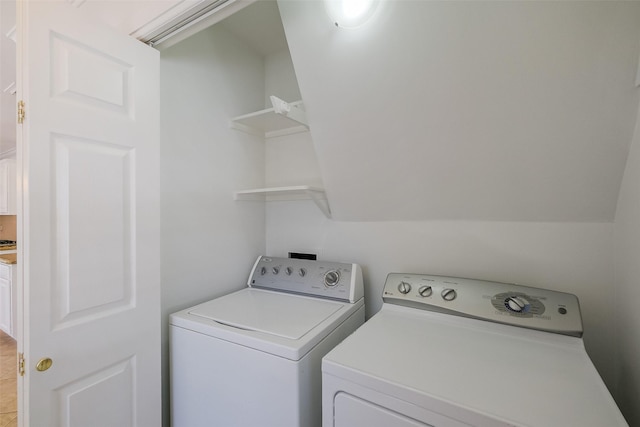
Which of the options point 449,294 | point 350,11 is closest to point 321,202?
point 449,294

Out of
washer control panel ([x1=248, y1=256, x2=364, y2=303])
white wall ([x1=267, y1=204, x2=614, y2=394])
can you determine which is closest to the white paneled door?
washer control panel ([x1=248, y1=256, x2=364, y2=303])

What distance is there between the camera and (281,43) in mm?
1995

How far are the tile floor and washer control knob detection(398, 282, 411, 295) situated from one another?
307 centimetres

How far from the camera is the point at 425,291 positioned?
1.36m

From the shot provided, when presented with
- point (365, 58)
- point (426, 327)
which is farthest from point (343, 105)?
point (426, 327)

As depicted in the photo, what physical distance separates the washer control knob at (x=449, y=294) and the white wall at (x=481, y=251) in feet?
0.78

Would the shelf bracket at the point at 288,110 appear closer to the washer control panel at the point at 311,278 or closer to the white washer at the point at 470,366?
the washer control panel at the point at 311,278

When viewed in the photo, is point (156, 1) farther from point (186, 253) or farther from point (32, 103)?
point (186, 253)

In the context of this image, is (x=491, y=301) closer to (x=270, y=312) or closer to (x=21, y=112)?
(x=270, y=312)

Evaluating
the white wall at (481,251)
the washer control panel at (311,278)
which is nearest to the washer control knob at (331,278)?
the washer control panel at (311,278)

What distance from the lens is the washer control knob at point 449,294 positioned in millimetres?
1288

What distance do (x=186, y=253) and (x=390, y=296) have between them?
1181mm

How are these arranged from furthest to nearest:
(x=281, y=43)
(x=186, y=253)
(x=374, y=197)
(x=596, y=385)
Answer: (x=281, y=43), (x=374, y=197), (x=186, y=253), (x=596, y=385)

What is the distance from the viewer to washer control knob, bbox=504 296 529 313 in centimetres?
114
